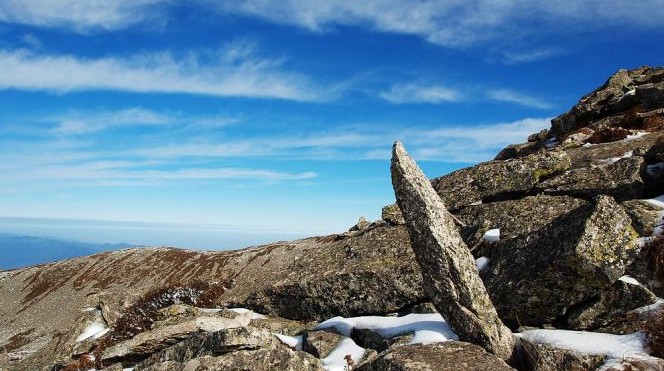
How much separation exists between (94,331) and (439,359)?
906 inches

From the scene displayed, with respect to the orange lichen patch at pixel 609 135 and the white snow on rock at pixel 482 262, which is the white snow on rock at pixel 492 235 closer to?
the white snow on rock at pixel 482 262

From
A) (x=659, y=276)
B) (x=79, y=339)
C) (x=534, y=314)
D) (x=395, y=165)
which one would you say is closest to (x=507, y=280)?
(x=534, y=314)

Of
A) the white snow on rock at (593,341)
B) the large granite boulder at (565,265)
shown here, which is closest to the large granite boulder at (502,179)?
the large granite boulder at (565,265)

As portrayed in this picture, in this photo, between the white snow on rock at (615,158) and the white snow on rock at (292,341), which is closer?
the white snow on rock at (292,341)

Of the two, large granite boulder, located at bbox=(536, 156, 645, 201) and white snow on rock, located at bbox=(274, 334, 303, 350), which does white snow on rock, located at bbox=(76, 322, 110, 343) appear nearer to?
white snow on rock, located at bbox=(274, 334, 303, 350)

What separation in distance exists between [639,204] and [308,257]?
15.4 m

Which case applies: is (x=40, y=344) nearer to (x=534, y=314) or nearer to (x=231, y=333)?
(x=231, y=333)

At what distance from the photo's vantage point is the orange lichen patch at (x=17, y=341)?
33812 millimetres

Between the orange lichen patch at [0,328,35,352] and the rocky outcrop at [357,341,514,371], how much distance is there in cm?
3358

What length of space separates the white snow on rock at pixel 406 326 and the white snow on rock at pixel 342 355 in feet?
2.94

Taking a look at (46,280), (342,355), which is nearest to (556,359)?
(342,355)

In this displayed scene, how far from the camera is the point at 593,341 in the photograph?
12.8 meters

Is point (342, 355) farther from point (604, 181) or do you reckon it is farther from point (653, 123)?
point (653, 123)

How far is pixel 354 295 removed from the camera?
65.1ft
